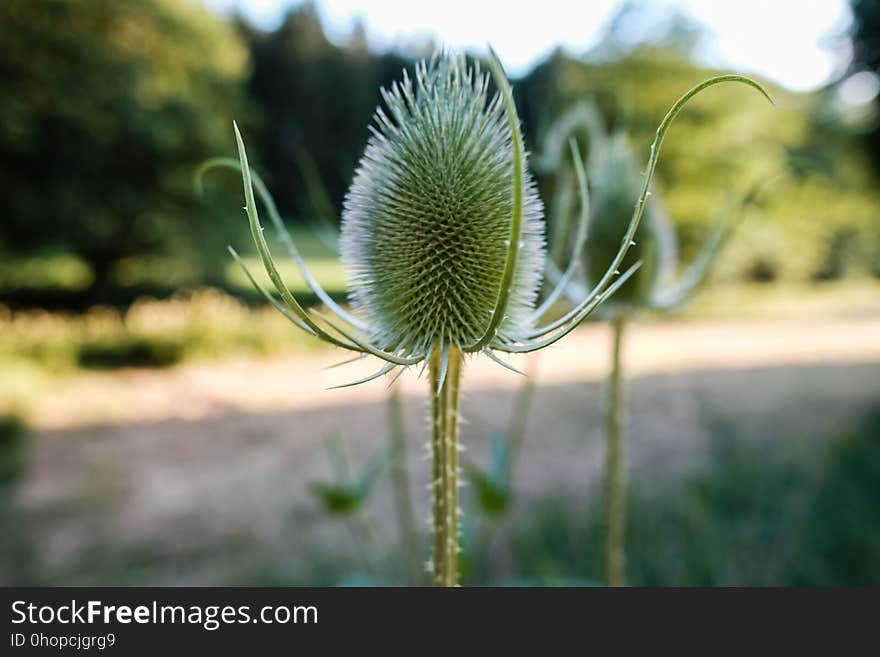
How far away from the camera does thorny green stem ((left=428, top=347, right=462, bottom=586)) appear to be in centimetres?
70

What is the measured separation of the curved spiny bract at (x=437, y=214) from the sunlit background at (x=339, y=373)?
7 cm

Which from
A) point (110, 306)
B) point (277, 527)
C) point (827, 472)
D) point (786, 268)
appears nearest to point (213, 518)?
point (277, 527)

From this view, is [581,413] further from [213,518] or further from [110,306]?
[110,306]

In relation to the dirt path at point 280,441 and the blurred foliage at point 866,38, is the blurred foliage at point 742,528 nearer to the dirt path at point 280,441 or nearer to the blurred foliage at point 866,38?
the dirt path at point 280,441

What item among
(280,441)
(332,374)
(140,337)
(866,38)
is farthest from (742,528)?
(140,337)

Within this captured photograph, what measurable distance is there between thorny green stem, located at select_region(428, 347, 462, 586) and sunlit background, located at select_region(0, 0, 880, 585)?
0.86 feet

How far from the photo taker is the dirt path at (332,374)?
669 centimetres

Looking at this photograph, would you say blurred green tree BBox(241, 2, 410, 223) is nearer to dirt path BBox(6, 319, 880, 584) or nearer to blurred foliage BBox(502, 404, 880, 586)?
dirt path BBox(6, 319, 880, 584)

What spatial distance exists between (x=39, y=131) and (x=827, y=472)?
10.2 meters

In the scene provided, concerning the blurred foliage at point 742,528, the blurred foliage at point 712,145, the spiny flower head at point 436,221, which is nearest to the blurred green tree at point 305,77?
the blurred foliage at point 712,145

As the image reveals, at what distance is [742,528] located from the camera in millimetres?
3092

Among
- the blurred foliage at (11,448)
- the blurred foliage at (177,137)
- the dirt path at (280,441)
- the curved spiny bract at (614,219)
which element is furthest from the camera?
the blurred foliage at (177,137)

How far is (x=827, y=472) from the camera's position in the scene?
3938 millimetres

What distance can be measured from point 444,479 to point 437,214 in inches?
12.8
